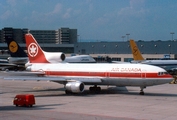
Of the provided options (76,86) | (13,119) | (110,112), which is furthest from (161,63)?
(13,119)

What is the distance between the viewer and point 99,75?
1694 inches

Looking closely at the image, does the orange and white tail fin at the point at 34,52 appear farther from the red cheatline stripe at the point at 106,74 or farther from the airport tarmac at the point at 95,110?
the airport tarmac at the point at 95,110

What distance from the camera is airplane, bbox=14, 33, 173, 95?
4003 centimetres

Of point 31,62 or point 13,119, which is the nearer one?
point 13,119

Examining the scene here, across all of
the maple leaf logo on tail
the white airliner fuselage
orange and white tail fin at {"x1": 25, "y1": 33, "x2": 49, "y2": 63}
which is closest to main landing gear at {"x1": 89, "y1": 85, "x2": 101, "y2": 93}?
the white airliner fuselage

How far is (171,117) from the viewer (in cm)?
2589

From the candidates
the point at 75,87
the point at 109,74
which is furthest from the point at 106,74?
the point at 75,87

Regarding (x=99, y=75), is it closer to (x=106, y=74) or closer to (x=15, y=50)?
(x=106, y=74)

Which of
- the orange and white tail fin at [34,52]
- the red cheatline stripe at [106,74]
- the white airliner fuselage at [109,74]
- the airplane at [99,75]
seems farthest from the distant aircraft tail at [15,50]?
the red cheatline stripe at [106,74]

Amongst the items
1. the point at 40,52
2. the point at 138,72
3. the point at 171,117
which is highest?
the point at 40,52

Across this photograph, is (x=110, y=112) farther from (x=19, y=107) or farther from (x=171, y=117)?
(x=19, y=107)

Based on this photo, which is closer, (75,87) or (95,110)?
(95,110)

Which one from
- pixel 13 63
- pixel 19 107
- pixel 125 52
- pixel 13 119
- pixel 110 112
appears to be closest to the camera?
pixel 13 119

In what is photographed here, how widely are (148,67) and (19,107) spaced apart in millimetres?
16218
